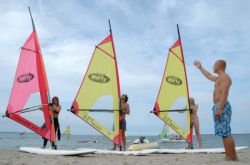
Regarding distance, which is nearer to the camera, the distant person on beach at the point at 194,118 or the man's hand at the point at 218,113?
the man's hand at the point at 218,113

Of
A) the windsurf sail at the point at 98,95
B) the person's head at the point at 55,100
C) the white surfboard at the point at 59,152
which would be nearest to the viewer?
the white surfboard at the point at 59,152

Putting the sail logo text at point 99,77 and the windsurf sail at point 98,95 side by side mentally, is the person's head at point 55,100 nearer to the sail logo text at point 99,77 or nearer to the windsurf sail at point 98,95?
the windsurf sail at point 98,95

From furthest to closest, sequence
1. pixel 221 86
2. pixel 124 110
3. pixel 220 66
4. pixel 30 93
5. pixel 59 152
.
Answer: pixel 124 110, pixel 30 93, pixel 59 152, pixel 220 66, pixel 221 86

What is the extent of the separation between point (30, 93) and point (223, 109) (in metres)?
6.33

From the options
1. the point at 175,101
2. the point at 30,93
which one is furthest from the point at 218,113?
the point at 30,93

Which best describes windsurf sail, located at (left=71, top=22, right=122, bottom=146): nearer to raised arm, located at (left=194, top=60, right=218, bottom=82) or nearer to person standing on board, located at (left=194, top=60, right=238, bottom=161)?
raised arm, located at (left=194, top=60, right=218, bottom=82)

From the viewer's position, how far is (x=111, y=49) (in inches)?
500

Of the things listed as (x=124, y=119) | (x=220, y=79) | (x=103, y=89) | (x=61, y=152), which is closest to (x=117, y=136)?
(x=124, y=119)

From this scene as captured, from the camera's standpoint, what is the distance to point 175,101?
13336 millimetres

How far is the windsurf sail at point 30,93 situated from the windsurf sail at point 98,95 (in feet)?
3.59

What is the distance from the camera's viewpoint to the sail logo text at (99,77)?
40.0 ft

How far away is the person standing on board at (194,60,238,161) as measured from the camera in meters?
7.50

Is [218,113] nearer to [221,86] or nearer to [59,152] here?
[221,86]

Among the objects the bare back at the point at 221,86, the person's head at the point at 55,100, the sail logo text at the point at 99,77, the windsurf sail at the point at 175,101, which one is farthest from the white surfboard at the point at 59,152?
the windsurf sail at the point at 175,101
